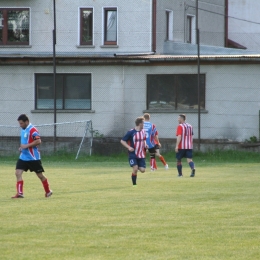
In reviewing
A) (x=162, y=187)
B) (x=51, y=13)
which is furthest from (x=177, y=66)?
(x=162, y=187)

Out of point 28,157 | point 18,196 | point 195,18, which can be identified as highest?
point 195,18

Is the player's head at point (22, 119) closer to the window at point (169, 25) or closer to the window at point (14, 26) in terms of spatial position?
the window at point (14, 26)

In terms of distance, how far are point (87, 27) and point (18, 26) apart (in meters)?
3.35

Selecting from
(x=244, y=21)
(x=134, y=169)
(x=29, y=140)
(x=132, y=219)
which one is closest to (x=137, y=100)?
(x=244, y=21)

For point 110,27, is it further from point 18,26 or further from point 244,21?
point 244,21

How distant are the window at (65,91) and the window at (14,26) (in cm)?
352

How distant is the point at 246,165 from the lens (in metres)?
30.0

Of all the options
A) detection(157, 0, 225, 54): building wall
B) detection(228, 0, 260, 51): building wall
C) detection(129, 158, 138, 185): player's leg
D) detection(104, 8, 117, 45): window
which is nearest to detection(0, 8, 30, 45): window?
detection(104, 8, 117, 45): window

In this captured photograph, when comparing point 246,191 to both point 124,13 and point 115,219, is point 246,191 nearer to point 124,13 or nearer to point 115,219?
point 115,219

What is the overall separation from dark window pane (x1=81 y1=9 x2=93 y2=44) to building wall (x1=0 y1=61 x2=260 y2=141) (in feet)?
10.2

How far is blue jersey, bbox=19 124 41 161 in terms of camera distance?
56.3 ft

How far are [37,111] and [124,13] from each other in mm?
6294

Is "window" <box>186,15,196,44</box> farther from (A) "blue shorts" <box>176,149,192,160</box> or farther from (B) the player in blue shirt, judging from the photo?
(B) the player in blue shirt

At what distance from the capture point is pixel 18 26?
40562 millimetres
